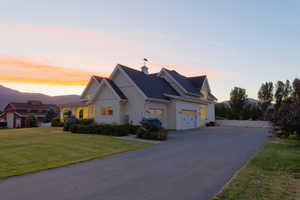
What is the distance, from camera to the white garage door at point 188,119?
845 inches

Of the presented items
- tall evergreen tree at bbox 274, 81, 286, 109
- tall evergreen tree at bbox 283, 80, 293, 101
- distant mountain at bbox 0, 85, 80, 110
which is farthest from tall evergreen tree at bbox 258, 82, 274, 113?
distant mountain at bbox 0, 85, 80, 110

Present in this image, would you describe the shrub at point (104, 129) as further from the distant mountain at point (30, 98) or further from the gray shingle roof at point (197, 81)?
the distant mountain at point (30, 98)

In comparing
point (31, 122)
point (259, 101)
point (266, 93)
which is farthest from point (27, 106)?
point (266, 93)

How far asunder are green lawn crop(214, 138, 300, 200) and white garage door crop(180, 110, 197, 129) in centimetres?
1445

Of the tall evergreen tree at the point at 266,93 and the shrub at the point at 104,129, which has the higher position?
the tall evergreen tree at the point at 266,93

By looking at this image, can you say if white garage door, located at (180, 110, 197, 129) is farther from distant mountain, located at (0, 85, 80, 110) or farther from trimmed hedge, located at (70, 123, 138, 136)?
distant mountain, located at (0, 85, 80, 110)

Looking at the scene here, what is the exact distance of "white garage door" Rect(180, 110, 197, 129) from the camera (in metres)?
21.5

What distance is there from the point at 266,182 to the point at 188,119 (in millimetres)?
17983

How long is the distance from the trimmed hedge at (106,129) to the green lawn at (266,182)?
11.0 metres

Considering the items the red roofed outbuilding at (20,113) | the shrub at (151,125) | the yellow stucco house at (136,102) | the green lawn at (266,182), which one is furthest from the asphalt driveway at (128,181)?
the red roofed outbuilding at (20,113)

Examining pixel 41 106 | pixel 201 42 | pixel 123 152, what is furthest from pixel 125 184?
pixel 41 106

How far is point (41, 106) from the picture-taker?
42.7 meters

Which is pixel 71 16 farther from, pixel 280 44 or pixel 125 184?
pixel 280 44

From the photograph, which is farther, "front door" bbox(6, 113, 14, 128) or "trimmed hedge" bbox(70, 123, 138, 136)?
"front door" bbox(6, 113, 14, 128)
